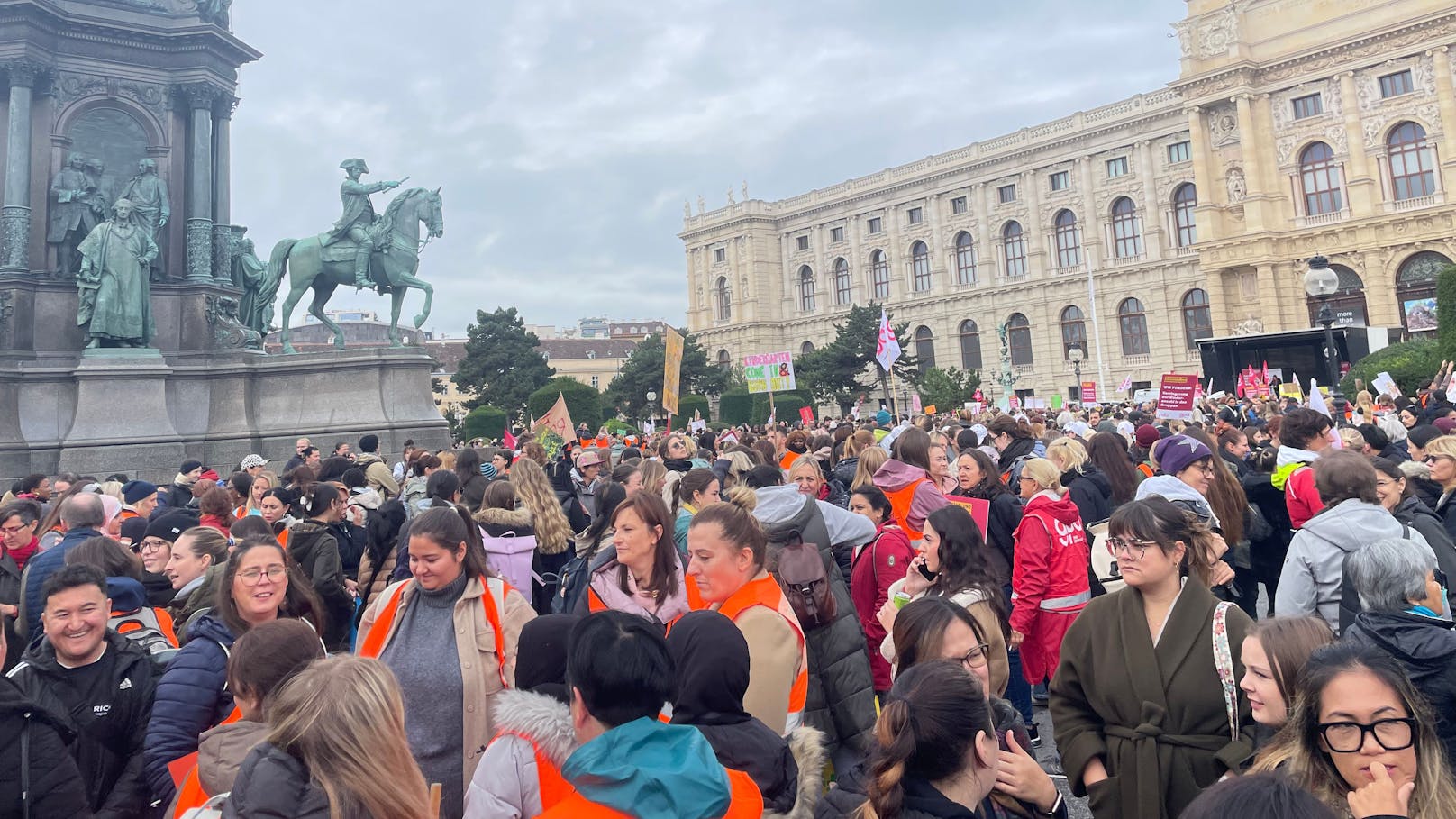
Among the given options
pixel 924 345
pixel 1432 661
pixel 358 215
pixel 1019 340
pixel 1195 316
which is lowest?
pixel 1432 661

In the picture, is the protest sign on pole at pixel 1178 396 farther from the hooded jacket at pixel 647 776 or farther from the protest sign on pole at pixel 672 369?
the hooded jacket at pixel 647 776

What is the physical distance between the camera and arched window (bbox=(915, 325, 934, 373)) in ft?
219

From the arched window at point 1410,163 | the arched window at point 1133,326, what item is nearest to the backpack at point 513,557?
the arched window at point 1410,163

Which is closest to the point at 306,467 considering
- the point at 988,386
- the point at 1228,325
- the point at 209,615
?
the point at 209,615

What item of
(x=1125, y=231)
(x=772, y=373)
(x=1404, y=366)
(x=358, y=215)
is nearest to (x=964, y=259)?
(x=1125, y=231)

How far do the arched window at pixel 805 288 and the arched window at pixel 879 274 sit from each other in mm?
5652

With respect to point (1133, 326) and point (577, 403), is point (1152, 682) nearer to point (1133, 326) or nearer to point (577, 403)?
point (577, 403)

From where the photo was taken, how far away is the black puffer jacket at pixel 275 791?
2.18 meters

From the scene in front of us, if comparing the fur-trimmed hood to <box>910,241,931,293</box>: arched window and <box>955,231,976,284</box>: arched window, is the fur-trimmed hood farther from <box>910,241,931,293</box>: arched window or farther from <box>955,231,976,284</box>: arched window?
<box>910,241,931,293</box>: arched window

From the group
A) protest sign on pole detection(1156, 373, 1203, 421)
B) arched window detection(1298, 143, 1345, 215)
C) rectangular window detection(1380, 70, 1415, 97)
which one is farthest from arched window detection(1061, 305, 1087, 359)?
protest sign on pole detection(1156, 373, 1203, 421)

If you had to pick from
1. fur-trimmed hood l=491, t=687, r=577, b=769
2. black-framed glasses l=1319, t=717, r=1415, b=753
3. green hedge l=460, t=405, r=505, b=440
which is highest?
green hedge l=460, t=405, r=505, b=440

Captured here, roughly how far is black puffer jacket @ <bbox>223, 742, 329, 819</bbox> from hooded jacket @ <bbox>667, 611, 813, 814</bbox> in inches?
36.4

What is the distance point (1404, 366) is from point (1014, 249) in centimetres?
4036

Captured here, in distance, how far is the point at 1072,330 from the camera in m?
59.2
